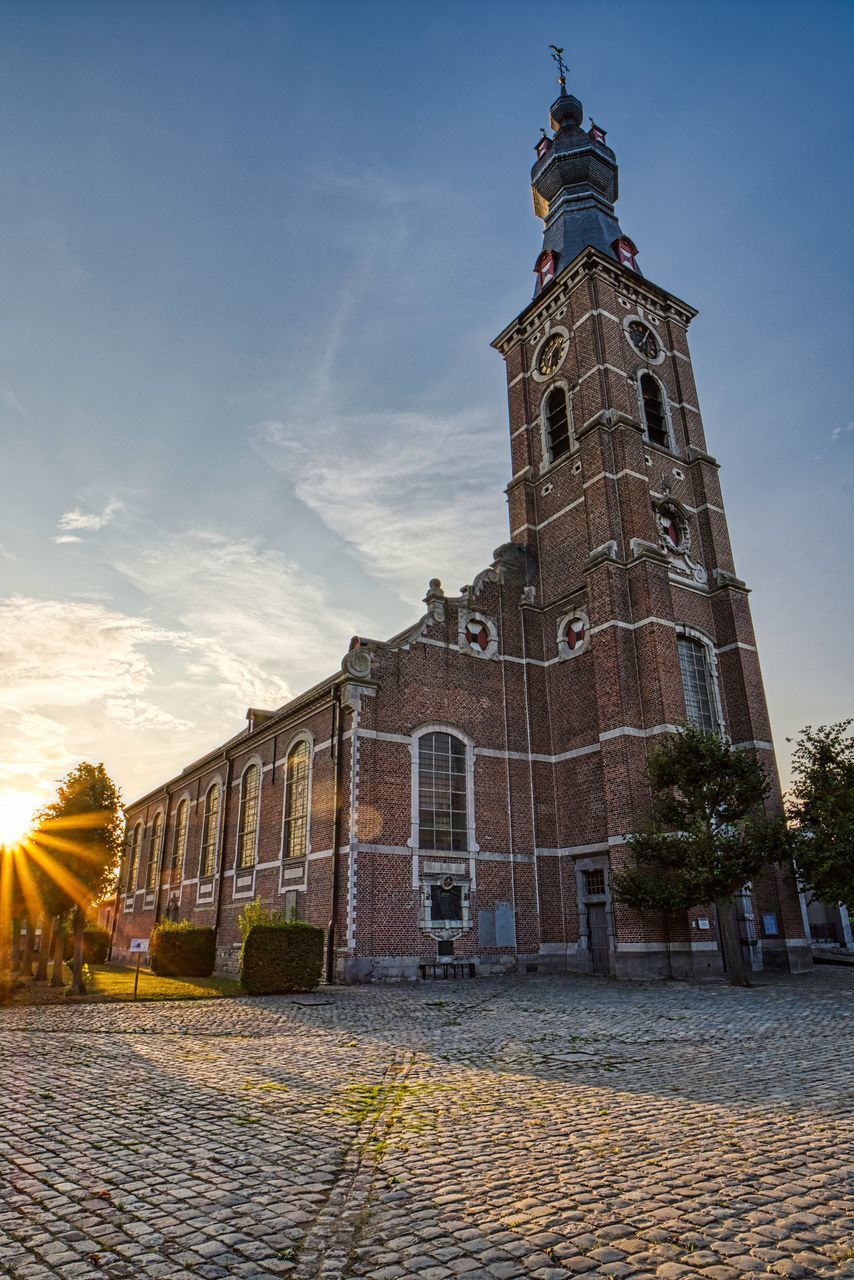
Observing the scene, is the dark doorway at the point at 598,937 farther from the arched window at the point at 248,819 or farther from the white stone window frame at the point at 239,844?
the arched window at the point at 248,819

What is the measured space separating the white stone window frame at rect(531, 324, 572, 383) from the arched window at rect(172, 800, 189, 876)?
24.4m

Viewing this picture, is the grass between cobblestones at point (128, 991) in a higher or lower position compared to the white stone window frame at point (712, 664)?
lower

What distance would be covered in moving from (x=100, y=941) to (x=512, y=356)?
30.4 meters

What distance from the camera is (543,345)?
29.8 meters

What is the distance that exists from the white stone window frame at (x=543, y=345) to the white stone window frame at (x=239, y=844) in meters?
17.9

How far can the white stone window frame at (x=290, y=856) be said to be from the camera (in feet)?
74.0

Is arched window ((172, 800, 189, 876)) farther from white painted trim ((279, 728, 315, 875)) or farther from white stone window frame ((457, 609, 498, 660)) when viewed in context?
white stone window frame ((457, 609, 498, 660))

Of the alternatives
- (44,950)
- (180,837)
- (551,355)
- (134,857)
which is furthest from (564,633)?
(134,857)

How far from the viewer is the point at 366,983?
1888cm

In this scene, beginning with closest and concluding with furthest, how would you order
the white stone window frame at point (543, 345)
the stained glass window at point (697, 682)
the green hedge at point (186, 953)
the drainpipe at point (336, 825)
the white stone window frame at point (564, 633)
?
the drainpipe at point (336, 825) < the stained glass window at point (697, 682) < the green hedge at point (186, 953) < the white stone window frame at point (564, 633) < the white stone window frame at point (543, 345)

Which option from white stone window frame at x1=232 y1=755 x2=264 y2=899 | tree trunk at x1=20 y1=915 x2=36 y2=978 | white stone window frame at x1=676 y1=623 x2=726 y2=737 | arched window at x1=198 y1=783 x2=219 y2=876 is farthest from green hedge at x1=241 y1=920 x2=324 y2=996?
arched window at x1=198 y1=783 x2=219 y2=876

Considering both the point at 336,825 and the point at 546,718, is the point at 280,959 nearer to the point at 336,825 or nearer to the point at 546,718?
the point at 336,825

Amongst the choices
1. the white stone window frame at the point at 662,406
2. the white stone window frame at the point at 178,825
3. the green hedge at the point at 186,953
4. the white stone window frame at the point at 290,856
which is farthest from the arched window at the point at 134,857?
the white stone window frame at the point at 662,406

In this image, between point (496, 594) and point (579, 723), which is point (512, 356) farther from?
point (579, 723)
